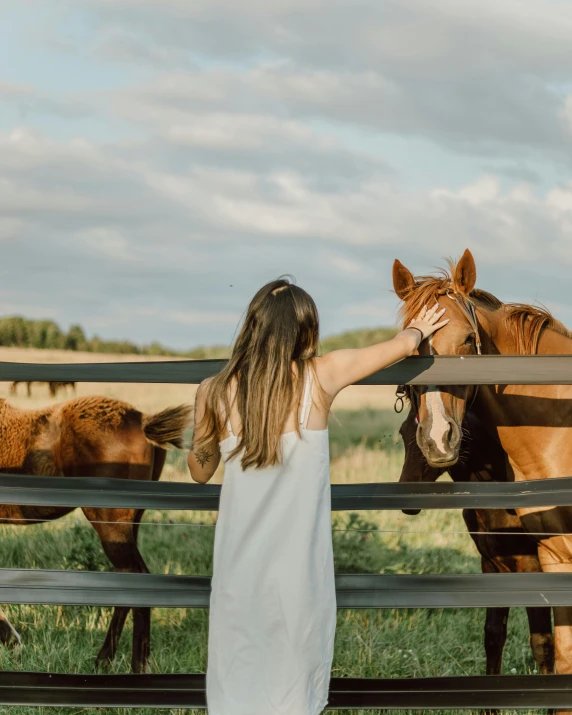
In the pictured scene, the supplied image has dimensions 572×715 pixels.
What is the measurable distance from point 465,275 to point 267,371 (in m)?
1.66

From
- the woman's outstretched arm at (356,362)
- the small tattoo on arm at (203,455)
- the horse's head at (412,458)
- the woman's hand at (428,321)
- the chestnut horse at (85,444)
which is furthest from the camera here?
the chestnut horse at (85,444)

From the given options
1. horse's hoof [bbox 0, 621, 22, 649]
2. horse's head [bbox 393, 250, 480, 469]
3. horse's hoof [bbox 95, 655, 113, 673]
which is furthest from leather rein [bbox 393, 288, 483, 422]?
horse's hoof [bbox 0, 621, 22, 649]

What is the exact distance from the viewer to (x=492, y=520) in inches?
175

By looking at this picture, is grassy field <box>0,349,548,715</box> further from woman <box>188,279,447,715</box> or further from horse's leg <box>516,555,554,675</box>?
horse's leg <box>516,555,554,675</box>

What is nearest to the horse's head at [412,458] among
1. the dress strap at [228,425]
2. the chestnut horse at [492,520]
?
the chestnut horse at [492,520]

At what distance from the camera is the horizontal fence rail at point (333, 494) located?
3.28 metres

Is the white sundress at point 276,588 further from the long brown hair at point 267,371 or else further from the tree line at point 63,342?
the tree line at point 63,342

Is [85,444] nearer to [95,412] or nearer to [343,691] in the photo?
[95,412]

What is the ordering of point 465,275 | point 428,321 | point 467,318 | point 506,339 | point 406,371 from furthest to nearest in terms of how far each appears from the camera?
point 506,339 < point 465,275 < point 467,318 < point 428,321 < point 406,371

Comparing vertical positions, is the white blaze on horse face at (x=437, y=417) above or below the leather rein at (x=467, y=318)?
below

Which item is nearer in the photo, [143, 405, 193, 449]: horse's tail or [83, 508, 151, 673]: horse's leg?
[83, 508, 151, 673]: horse's leg

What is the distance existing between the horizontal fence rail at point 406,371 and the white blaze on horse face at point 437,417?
0.75 ft

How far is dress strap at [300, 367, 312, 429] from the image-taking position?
2.64 meters

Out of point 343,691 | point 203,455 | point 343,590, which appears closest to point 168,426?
point 343,590
